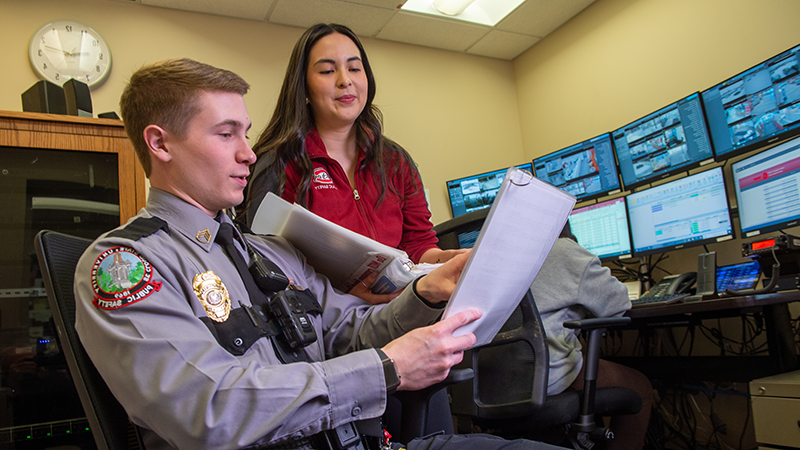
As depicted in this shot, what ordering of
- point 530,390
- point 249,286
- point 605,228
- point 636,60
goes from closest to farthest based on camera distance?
point 249,286
point 530,390
point 605,228
point 636,60

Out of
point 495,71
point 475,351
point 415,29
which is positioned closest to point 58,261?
point 475,351

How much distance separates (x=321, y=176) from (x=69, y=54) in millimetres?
2163

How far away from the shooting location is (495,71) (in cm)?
404

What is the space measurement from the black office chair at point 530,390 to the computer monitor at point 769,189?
0.97 m

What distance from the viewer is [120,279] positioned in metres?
0.72

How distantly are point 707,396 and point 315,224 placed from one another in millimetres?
2477

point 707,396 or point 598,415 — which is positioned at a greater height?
point 598,415

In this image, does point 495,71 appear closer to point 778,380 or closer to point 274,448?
point 778,380

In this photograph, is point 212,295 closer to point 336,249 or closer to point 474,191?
point 336,249

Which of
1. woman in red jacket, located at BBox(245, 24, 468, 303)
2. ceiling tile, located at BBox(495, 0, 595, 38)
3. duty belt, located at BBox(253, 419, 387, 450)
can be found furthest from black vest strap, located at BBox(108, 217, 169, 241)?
ceiling tile, located at BBox(495, 0, 595, 38)

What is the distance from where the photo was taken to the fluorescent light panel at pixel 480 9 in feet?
11.0

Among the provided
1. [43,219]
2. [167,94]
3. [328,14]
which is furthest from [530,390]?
[328,14]

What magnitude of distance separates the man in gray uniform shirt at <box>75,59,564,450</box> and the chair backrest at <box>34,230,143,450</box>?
4 cm

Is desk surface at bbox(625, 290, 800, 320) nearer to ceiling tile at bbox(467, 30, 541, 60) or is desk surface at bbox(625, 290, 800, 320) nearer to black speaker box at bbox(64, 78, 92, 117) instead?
black speaker box at bbox(64, 78, 92, 117)
